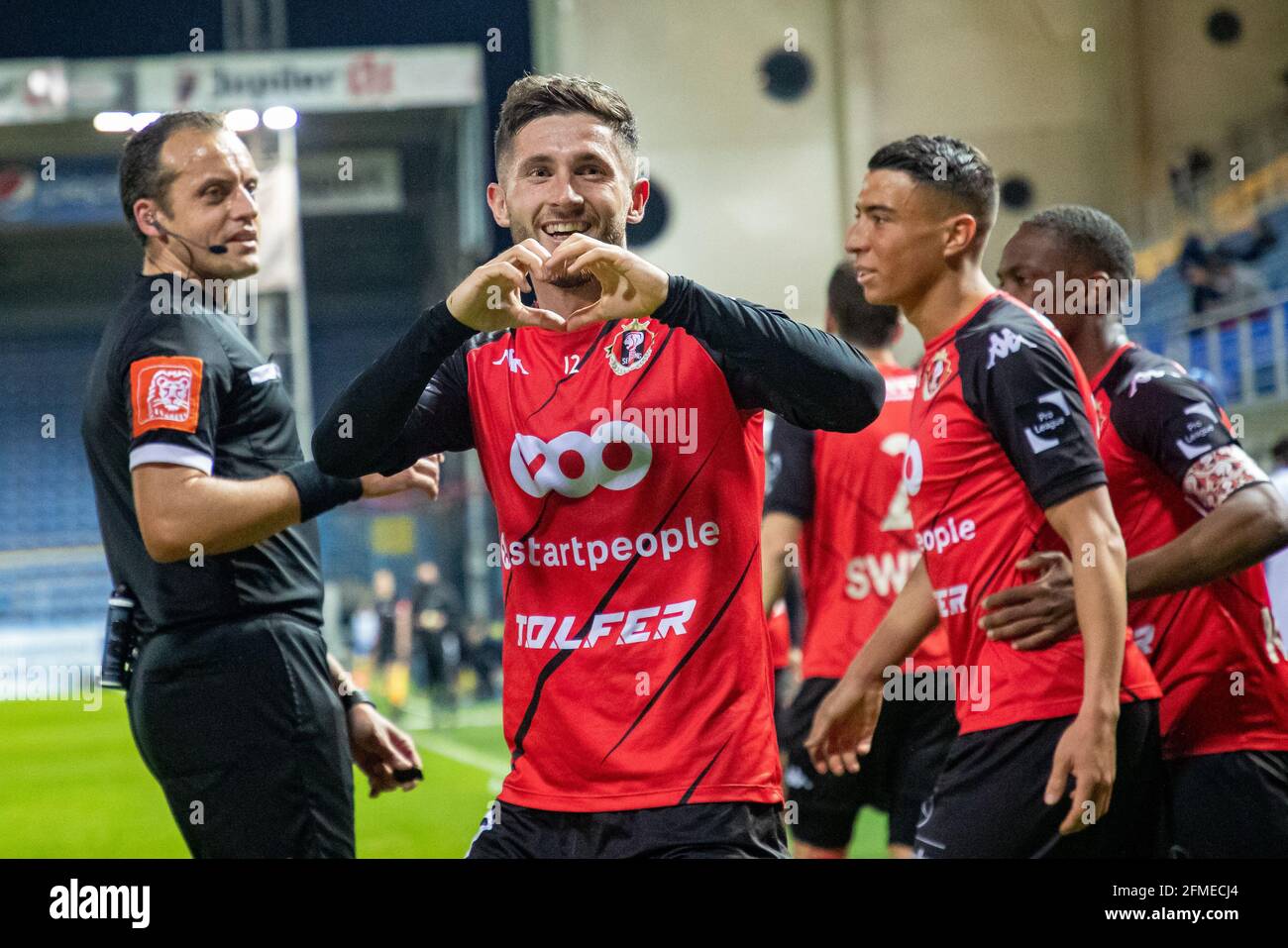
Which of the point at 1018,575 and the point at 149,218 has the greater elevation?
the point at 149,218

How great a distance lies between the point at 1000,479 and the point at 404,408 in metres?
1.16

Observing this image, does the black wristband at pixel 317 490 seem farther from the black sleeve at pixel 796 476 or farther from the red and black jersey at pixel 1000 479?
the black sleeve at pixel 796 476

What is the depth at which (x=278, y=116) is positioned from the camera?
11133 mm

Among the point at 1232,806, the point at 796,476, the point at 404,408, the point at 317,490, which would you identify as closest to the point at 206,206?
the point at 317,490

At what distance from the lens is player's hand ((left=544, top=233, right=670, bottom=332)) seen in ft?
6.69

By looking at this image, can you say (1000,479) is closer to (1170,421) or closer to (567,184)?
(1170,421)

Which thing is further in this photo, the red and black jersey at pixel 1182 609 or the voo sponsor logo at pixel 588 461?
the red and black jersey at pixel 1182 609

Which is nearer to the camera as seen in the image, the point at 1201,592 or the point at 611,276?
the point at 611,276

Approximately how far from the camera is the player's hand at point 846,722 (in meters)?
3.08

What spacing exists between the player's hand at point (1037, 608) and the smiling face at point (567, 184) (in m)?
0.98

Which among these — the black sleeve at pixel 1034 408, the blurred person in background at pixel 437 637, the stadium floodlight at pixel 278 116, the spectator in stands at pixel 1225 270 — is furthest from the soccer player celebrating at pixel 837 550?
the blurred person in background at pixel 437 637

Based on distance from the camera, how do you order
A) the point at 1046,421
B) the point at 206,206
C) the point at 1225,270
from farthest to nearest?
the point at 1225,270 → the point at 206,206 → the point at 1046,421

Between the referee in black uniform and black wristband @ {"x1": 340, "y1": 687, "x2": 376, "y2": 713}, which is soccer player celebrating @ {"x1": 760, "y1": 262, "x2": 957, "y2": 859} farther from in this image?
the referee in black uniform
